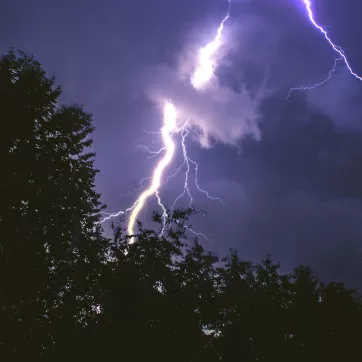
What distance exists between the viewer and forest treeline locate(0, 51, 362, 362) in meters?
10.5

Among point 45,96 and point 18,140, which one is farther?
point 45,96

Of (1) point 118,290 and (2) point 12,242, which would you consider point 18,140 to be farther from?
(1) point 118,290

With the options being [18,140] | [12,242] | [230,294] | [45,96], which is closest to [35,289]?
[12,242]

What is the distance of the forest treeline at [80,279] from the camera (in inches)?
412

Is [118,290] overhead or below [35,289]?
overhead

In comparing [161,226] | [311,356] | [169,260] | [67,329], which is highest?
[161,226]

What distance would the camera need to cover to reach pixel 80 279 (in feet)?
43.5

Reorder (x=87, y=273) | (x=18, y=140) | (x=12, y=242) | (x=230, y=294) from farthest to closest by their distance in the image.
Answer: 1. (x=230, y=294)
2. (x=87, y=273)
3. (x=18, y=140)
4. (x=12, y=242)

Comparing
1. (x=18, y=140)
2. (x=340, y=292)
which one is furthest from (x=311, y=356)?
(x=18, y=140)

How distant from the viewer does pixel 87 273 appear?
1341 cm

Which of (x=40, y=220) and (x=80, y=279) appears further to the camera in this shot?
(x=80, y=279)

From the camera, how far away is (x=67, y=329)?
38.8 feet

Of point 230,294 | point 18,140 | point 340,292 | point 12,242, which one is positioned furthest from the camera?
point 230,294

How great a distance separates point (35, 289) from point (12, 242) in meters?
2.12
